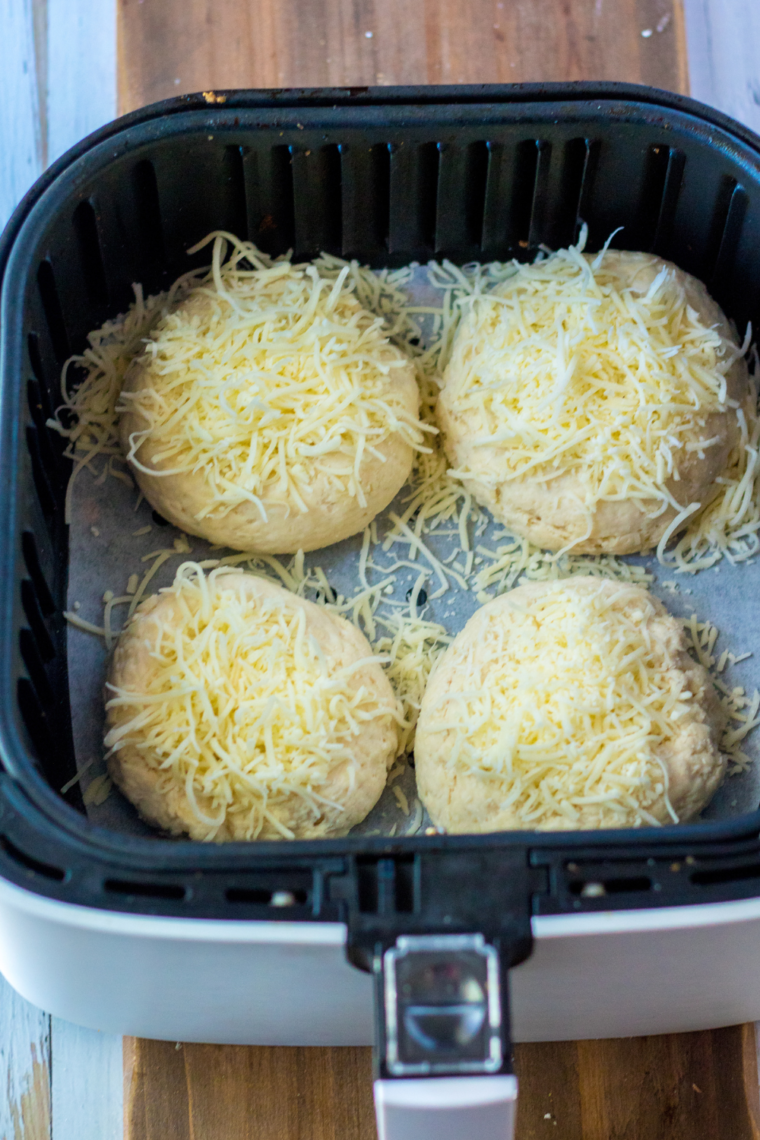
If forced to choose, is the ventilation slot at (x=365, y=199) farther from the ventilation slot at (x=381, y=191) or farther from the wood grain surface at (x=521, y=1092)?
the wood grain surface at (x=521, y=1092)

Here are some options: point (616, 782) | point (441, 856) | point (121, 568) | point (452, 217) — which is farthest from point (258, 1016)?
point (452, 217)

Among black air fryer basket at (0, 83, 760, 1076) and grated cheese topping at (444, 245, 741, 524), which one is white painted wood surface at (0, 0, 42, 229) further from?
grated cheese topping at (444, 245, 741, 524)

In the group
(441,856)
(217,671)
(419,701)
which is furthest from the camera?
(419,701)

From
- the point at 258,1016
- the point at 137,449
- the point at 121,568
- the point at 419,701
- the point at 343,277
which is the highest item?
the point at 343,277

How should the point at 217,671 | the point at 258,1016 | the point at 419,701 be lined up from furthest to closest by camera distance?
the point at 419,701 → the point at 217,671 → the point at 258,1016

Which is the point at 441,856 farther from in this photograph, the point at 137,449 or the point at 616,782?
the point at 137,449

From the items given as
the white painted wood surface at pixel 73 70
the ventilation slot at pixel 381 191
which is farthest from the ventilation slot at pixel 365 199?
the white painted wood surface at pixel 73 70

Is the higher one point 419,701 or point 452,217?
point 452,217
